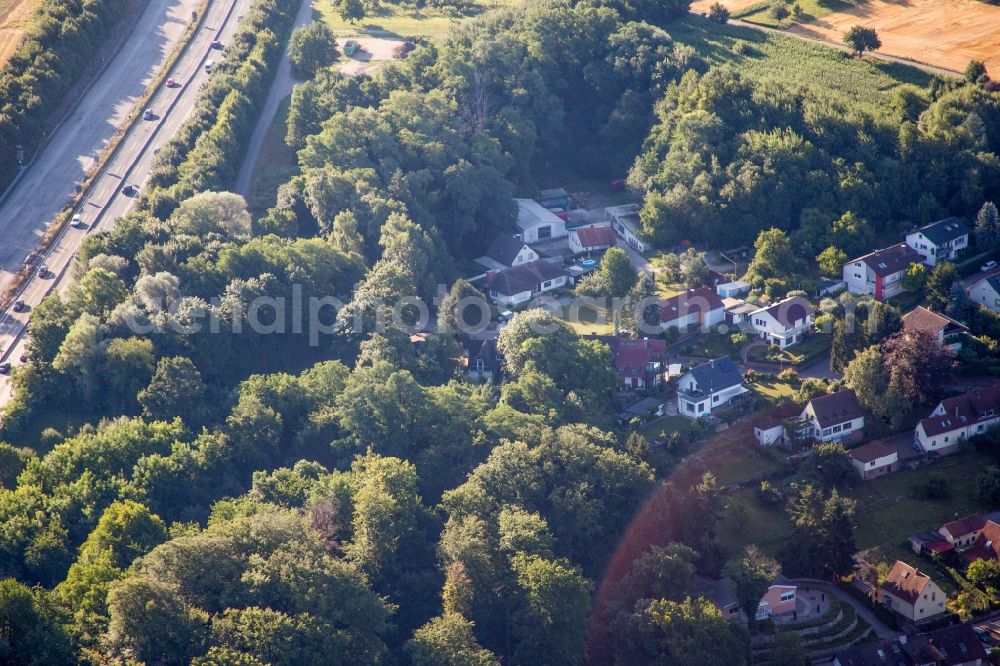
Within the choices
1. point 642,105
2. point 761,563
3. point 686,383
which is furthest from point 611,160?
point 761,563

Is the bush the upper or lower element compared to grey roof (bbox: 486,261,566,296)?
upper

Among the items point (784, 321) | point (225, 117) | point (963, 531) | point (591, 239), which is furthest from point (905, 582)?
point (225, 117)

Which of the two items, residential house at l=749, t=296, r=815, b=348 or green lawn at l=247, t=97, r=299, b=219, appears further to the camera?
green lawn at l=247, t=97, r=299, b=219

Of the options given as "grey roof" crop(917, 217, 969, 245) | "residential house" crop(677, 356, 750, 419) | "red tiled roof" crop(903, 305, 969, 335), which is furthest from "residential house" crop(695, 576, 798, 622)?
"grey roof" crop(917, 217, 969, 245)

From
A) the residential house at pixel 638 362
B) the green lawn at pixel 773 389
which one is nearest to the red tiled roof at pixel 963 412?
the green lawn at pixel 773 389

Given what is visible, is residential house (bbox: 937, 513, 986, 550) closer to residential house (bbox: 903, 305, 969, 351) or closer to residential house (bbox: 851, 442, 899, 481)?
residential house (bbox: 851, 442, 899, 481)

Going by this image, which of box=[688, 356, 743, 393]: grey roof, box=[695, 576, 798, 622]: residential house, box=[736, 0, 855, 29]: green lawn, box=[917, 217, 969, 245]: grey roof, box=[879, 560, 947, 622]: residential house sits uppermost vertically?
box=[736, 0, 855, 29]: green lawn
